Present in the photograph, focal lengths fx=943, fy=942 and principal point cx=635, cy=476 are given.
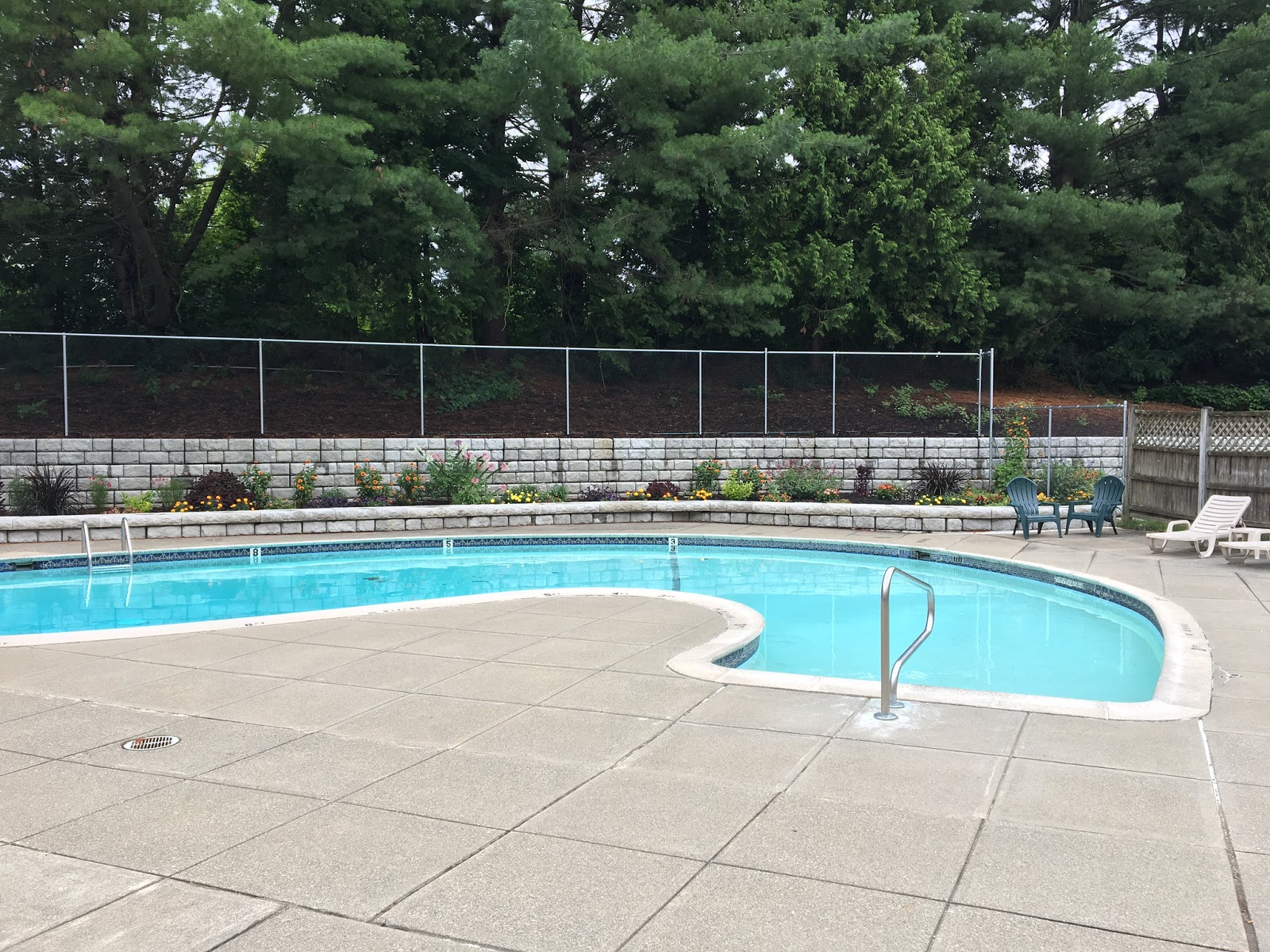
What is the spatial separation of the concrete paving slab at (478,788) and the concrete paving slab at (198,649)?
288cm

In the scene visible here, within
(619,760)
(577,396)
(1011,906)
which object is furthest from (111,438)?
(1011,906)

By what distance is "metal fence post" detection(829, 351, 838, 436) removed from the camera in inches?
678

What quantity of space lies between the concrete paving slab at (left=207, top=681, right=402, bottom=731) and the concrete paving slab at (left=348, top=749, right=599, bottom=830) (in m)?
0.99

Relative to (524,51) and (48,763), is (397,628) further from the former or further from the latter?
(524,51)

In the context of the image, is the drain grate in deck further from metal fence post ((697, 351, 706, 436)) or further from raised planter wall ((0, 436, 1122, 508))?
metal fence post ((697, 351, 706, 436))

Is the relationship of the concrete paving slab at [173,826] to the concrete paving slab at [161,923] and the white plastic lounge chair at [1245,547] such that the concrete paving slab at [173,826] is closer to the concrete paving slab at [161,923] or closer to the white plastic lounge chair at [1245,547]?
the concrete paving slab at [161,923]

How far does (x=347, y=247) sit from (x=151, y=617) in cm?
1147

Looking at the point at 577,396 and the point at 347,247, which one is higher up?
the point at 347,247

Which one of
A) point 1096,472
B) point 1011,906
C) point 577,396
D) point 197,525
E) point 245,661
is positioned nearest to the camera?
point 1011,906

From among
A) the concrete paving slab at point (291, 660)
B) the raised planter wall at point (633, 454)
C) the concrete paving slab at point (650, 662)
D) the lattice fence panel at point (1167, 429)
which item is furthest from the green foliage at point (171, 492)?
the lattice fence panel at point (1167, 429)

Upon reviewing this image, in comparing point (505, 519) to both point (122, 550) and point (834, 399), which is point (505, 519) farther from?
point (834, 399)

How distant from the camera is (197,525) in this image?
45.4 ft

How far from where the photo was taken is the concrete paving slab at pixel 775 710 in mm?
4820

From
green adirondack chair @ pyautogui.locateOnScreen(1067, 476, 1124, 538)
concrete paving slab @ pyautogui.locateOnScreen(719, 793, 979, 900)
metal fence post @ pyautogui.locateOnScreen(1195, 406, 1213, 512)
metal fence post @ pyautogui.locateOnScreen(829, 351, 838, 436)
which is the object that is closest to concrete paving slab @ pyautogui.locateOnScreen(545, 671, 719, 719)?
concrete paving slab @ pyautogui.locateOnScreen(719, 793, 979, 900)
